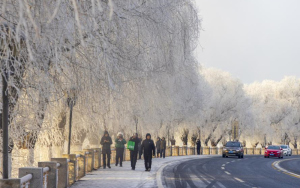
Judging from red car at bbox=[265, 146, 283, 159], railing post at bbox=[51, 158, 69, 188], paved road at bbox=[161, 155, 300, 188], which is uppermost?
red car at bbox=[265, 146, 283, 159]

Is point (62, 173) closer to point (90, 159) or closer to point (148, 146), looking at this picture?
point (90, 159)

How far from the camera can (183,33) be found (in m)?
13.1

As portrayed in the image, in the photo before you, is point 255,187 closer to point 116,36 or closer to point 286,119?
point 116,36

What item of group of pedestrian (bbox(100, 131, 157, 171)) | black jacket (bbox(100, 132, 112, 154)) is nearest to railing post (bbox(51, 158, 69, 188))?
group of pedestrian (bbox(100, 131, 157, 171))

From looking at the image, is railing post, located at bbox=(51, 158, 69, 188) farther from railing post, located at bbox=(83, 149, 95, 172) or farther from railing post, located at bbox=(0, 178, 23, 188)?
railing post, located at bbox=(83, 149, 95, 172)

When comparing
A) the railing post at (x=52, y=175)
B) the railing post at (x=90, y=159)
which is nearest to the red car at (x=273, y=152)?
the railing post at (x=90, y=159)

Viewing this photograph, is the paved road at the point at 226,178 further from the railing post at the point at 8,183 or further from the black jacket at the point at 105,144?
the railing post at the point at 8,183

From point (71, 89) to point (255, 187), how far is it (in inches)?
286

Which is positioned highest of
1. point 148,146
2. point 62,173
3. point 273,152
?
point 148,146

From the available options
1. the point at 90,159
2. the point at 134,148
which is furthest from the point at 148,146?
the point at 90,159

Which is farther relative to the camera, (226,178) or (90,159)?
(90,159)

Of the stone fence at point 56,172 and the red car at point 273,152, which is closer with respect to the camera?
the stone fence at point 56,172

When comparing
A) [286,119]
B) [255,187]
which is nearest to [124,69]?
[255,187]

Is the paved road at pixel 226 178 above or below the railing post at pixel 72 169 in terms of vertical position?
below
